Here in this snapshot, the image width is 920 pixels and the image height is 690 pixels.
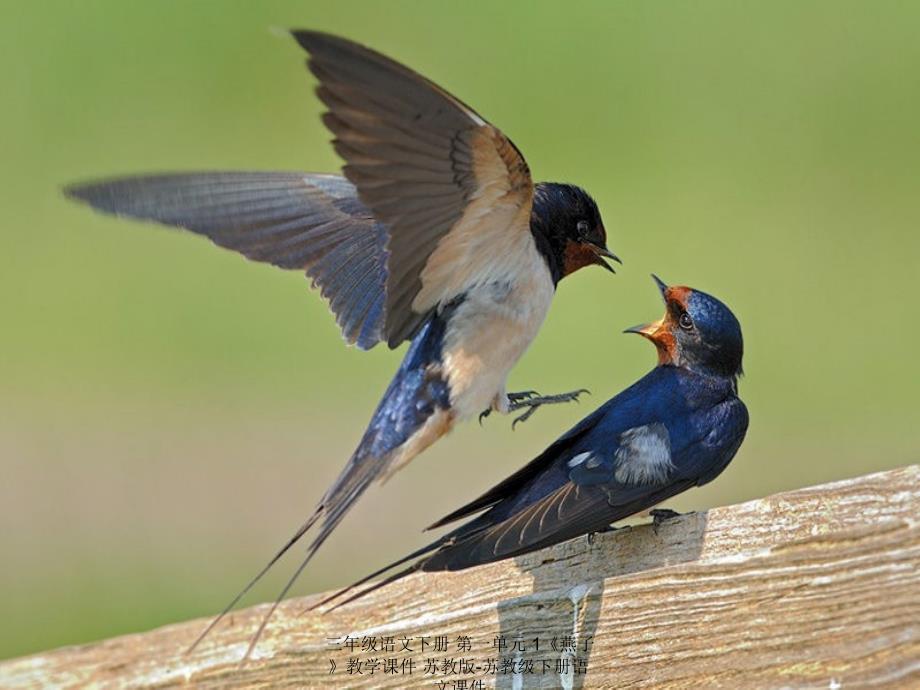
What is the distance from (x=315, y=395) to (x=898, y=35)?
23.3 feet

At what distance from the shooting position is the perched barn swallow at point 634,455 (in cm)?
299

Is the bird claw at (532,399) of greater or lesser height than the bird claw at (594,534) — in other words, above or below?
above

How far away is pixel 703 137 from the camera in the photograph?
1450 cm

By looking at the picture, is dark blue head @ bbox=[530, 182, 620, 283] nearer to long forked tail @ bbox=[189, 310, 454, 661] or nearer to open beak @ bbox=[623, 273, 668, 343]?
open beak @ bbox=[623, 273, 668, 343]

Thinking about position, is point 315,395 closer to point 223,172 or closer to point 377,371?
point 377,371

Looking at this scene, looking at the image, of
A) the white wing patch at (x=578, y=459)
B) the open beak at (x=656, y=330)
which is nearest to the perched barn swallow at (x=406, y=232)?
the open beak at (x=656, y=330)

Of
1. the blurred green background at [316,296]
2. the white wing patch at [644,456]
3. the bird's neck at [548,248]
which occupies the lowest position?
the white wing patch at [644,456]

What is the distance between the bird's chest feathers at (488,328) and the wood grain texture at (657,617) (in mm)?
604

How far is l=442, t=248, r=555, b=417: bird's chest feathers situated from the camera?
366cm

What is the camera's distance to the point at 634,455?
3385 millimetres

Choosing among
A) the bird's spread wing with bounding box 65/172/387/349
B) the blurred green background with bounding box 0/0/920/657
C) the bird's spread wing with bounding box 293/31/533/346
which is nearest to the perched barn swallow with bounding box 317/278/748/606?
the bird's spread wing with bounding box 293/31/533/346

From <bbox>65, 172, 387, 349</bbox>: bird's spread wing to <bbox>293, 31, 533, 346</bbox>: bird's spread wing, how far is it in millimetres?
384

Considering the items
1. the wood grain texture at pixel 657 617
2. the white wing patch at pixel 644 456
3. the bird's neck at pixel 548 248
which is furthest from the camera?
the bird's neck at pixel 548 248

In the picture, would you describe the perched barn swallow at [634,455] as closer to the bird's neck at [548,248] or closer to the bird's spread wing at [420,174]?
the bird's neck at [548,248]
